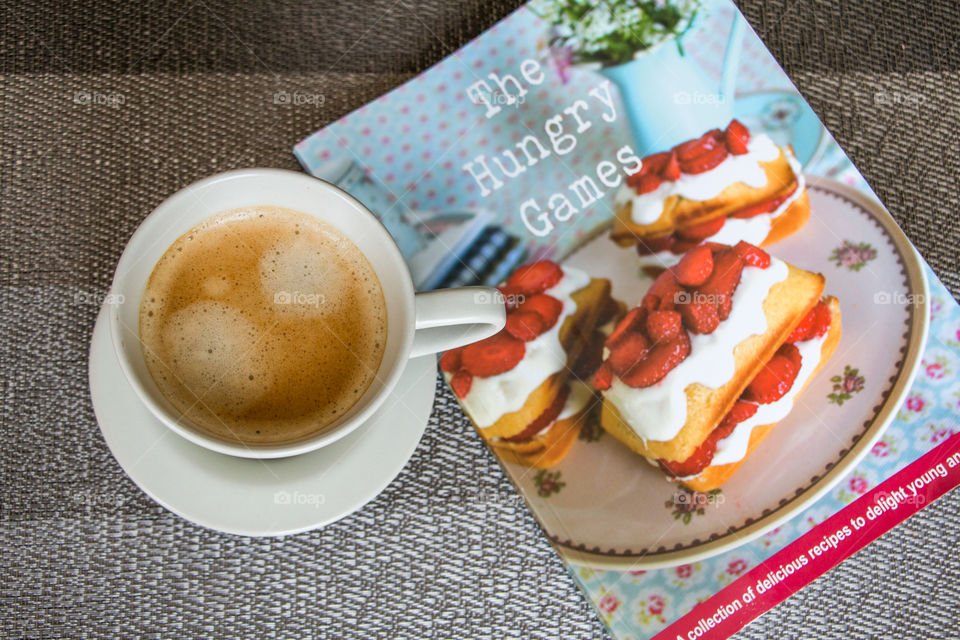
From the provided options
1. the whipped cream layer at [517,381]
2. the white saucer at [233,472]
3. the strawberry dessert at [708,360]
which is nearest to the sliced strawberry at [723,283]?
the strawberry dessert at [708,360]

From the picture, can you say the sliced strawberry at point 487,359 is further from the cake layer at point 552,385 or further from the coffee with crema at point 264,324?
the coffee with crema at point 264,324

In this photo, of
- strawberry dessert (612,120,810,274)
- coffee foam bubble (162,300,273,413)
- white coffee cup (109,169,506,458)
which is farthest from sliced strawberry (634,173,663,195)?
coffee foam bubble (162,300,273,413)

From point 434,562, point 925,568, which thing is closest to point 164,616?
point 434,562

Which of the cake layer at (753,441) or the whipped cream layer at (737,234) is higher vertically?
the whipped cream layer at (737,234)

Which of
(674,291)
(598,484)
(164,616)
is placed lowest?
(164,616)

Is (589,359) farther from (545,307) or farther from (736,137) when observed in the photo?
(736,137)

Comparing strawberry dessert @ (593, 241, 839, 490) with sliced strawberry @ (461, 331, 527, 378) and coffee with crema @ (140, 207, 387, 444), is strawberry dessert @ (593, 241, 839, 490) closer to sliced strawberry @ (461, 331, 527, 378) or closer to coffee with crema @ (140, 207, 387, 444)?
sliced strawberry @ (461, 331, 527, 378)

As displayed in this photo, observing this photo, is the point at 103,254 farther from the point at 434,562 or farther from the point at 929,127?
the point at 929,127
